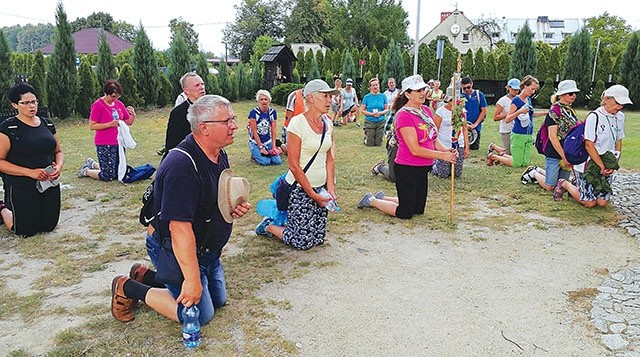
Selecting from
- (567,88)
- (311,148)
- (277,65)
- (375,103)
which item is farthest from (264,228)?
(277,65)

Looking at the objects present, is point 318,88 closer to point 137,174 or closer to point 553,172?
point 553,172

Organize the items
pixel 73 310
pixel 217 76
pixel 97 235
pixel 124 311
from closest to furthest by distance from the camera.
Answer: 1. pixel 124 311
2. pixel 73 310
3. pixel 97 235
4. pixel 217 76

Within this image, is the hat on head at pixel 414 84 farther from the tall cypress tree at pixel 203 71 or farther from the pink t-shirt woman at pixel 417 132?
the tall cypress tree at pixel 203 71

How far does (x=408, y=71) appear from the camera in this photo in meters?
27.4

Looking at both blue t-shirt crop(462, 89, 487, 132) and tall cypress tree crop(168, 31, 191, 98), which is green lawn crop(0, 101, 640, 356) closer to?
blue t-shirt crop(462, 89, 487, 132)

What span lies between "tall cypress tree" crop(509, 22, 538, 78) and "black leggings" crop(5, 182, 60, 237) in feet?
71.2

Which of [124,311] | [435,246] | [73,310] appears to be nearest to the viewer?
[124,311]

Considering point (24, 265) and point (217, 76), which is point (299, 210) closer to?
point (24, 265)

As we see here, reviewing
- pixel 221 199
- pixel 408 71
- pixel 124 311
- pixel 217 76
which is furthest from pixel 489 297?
pixel 408 71

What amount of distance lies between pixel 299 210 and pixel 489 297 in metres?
1.87

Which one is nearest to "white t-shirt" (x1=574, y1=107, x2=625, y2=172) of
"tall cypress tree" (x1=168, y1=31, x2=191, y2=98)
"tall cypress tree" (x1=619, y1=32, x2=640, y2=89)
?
"tall cypress tree" (x1=168, y1=31, x2=191, y2=98)

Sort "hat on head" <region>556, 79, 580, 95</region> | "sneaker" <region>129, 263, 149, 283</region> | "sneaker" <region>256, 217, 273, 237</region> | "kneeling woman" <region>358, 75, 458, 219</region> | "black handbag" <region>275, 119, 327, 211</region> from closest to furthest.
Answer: "sneaker" <region>129, 263, 149, 283</region>
"black handbag" <region>275, 119, 327, 211</region>
"sneaker" <region>256, 217, 273, 237</region>
"kneeling woman" <region>358, 75, 458, 219</region>
"hat on head" <region>556, 79, 580, 95</region>

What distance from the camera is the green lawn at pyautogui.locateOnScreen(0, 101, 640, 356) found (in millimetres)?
3291

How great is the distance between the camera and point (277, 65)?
2408 centimetres
